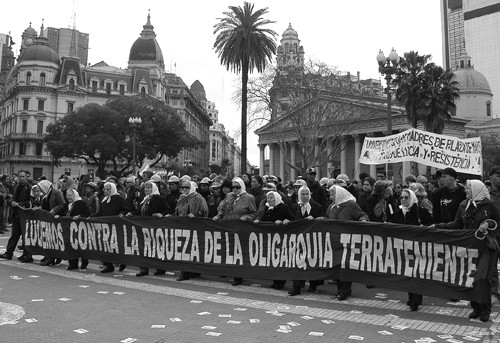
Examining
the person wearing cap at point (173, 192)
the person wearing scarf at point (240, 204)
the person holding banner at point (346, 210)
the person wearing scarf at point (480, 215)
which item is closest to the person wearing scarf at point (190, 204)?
the person wearing scarf at point (240, 204)

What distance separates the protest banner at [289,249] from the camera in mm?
6977

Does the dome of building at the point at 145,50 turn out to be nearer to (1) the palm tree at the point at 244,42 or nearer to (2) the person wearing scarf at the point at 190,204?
(1) the palm tree at the point at 244,42

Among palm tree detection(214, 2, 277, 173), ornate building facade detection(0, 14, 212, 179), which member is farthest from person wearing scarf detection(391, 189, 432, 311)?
ornate building facade detection(0, 14, 212, 179)

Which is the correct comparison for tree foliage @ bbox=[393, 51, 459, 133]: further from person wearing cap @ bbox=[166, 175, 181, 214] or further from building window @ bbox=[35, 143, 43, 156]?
building window @ bbox=[35, 143, 43, 156]

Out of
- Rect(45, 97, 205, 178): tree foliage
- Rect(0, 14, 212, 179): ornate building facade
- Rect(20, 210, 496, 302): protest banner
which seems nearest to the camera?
Rect(20, 210, 496, 302): protest banner

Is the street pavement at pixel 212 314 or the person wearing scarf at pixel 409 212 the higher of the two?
the person wearing scarf at pixel 409 212

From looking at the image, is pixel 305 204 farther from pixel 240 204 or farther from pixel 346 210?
pixel 240 204

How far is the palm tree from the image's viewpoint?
99.4 feet

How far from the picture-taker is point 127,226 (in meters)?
10.2

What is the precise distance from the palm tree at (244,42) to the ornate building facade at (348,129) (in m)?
3.30

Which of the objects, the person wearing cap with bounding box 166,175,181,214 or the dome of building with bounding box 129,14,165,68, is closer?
the person wearing cap with bounding box 166,175,181,214

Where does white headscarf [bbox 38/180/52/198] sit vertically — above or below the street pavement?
above

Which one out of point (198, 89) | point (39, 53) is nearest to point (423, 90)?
point (39, 53)

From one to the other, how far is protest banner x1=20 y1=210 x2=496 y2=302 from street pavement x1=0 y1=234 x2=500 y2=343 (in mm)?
413
